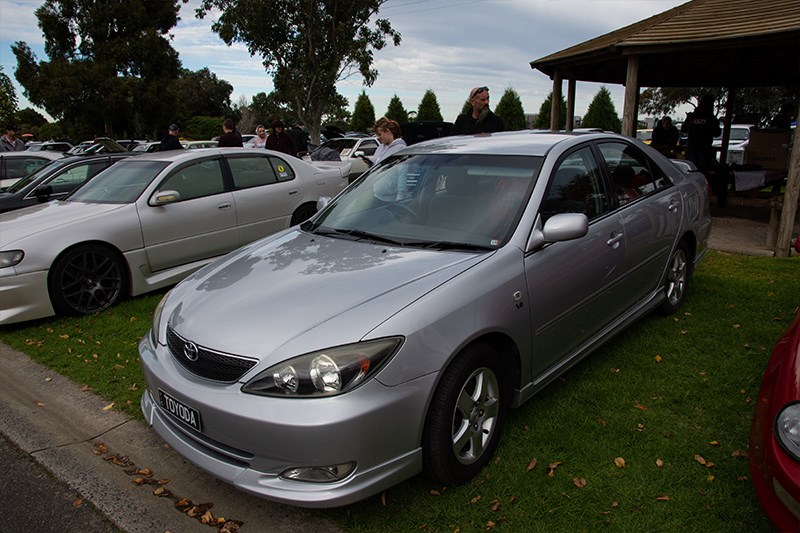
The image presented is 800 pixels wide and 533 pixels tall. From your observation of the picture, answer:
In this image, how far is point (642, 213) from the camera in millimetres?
4105

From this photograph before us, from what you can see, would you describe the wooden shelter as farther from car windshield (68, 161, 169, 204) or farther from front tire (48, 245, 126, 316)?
front tire (48, 245, 126, 316)

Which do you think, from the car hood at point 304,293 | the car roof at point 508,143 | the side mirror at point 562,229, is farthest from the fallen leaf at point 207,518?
the car roof at point 508,143

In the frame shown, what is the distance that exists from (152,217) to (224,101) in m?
60.3

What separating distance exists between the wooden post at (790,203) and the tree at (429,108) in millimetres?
34264

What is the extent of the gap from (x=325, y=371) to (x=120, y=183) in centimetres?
492

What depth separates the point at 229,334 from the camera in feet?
8.41

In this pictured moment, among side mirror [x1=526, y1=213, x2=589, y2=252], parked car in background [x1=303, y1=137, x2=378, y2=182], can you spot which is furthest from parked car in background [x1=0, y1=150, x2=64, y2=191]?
side mirror [x1=526, y1=213, x2=589, y2=252]

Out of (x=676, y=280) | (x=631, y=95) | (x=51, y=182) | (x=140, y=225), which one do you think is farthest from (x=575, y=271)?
(x=51, y=182)

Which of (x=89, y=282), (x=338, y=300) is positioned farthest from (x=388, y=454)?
(x=89, y=282)

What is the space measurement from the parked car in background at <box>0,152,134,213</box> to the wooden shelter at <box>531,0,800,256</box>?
26.1ft

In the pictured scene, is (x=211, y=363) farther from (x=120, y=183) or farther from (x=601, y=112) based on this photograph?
(x=601, y=112)

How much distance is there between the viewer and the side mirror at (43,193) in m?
8.12

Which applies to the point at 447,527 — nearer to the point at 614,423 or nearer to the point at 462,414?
the point at 462,414

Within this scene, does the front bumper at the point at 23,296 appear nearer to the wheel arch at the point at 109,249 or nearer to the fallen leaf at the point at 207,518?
the wheel arch at the point at 109,249
